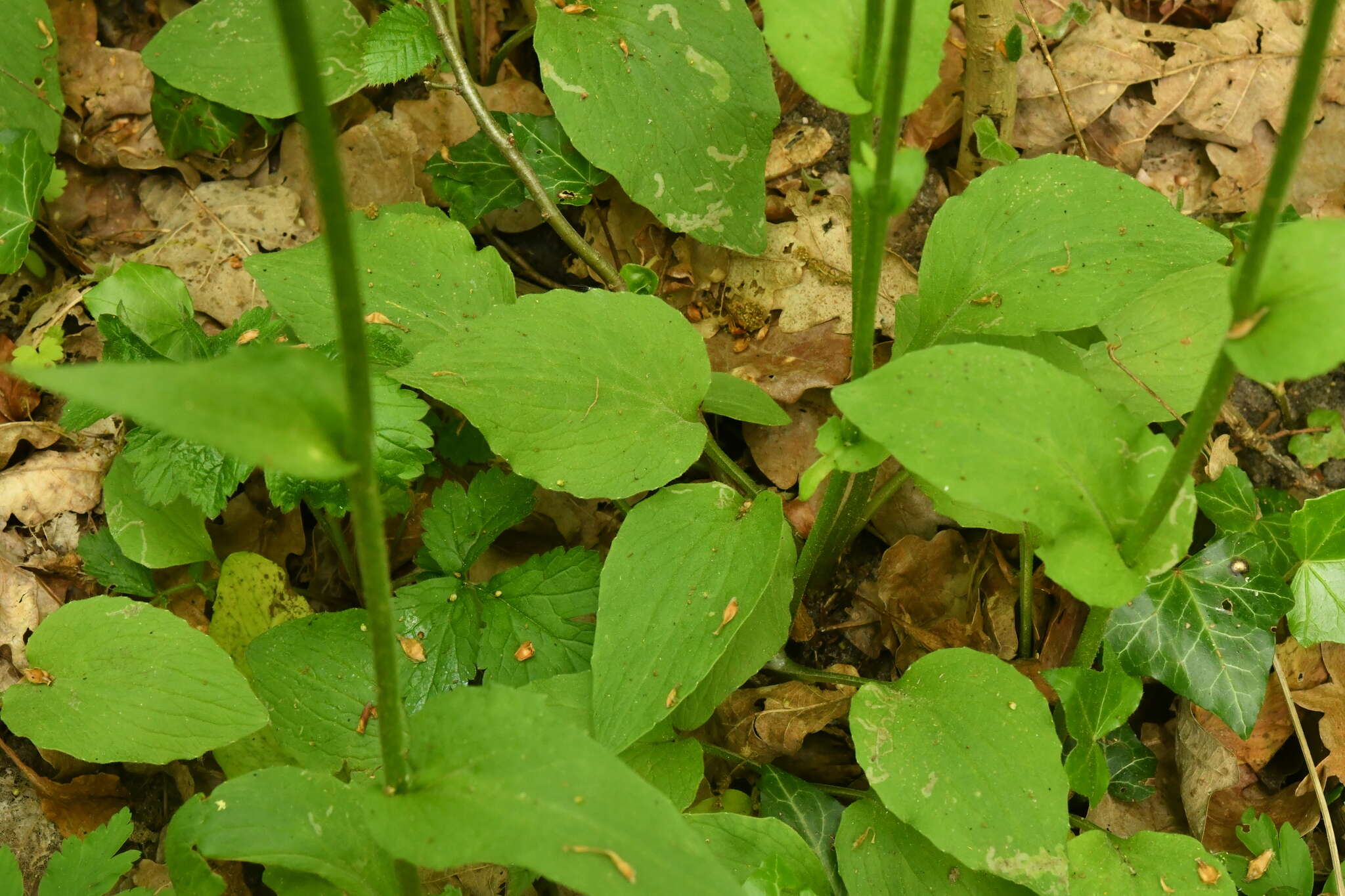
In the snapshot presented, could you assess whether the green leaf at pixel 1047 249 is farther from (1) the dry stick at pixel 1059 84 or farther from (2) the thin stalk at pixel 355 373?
(2) the thin stalk at pixel 355 373

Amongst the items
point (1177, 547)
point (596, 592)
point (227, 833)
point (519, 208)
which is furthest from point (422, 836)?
point (519, 208)

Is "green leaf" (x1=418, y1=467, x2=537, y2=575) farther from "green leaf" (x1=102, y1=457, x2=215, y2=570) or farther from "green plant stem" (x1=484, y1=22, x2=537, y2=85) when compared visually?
"green plant stem" (x1=484, y1=22, x2=537, y2=85)

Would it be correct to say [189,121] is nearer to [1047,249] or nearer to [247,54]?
[247,54]

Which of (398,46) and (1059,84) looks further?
(1059,84)

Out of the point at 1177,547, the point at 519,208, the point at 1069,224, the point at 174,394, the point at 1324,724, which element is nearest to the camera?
the point at 174,394

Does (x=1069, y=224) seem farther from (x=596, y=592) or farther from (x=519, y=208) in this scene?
(x=519, y=208)

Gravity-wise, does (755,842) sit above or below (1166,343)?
below

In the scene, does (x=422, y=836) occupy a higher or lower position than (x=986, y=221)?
lower

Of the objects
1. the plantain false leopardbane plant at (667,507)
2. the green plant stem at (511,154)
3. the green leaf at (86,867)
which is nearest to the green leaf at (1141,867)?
the plantain false leopardbane plant at (667,507)

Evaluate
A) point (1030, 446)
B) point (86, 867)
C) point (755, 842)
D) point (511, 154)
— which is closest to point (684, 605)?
point (755, 842)
